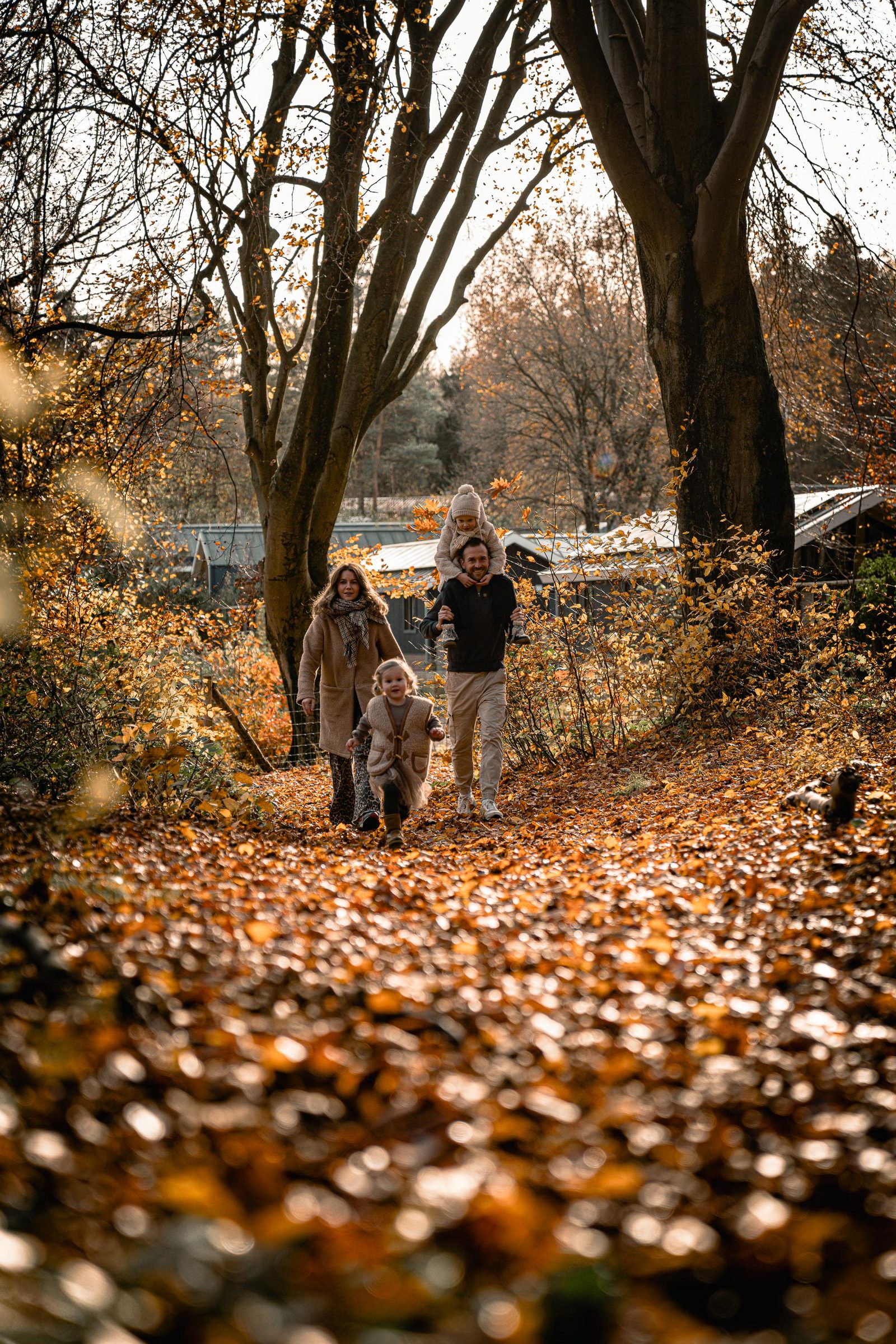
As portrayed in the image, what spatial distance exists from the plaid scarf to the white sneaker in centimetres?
133

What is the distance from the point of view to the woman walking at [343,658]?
817 centimetres

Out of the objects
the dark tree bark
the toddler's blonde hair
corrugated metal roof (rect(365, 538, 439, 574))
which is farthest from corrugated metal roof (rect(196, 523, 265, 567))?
the toddler's blonde hair

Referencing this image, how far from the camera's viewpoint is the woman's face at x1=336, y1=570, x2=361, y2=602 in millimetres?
8117

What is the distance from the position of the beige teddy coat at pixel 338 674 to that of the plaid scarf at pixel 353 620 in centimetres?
3

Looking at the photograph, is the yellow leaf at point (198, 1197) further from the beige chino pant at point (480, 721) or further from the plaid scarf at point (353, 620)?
the plaid scarf at point (353, 620)

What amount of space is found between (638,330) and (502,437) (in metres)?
6.83

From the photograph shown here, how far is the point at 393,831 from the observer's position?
7.15 meters

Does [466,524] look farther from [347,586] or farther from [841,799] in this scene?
[841,799]

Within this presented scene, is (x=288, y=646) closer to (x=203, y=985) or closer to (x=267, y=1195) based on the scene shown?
(x=203, y=985)

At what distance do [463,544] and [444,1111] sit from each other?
20.2 feet

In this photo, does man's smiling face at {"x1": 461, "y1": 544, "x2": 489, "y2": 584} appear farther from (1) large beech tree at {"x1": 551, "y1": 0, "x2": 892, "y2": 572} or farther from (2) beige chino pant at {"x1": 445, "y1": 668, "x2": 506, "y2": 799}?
(1) large beech tree at {"x1": 551, "y1": 0, "x2": 892, "y2": 572}

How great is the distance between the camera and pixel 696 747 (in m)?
9.80

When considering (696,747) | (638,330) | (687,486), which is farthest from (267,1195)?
(638,330)

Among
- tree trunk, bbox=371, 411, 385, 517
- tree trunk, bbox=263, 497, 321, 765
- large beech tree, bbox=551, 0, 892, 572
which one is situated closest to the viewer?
large beech tree, bbox=551, 0, 892, 572
